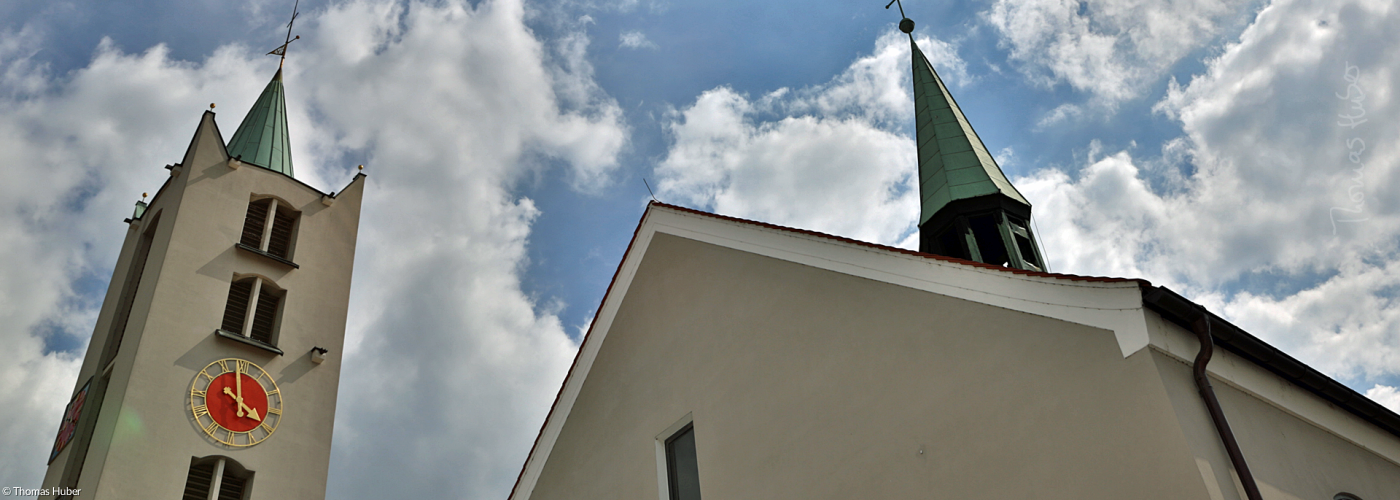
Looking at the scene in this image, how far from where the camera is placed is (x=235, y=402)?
54.6ft

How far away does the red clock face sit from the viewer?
16.2 metres

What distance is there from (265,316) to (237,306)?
654 millimetres

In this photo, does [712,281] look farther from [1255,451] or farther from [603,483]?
[1255,451]

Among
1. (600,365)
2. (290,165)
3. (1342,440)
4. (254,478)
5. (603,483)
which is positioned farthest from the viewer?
(290,165)

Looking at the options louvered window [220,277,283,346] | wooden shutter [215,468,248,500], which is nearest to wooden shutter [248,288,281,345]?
louvered window [220,277,283,346]

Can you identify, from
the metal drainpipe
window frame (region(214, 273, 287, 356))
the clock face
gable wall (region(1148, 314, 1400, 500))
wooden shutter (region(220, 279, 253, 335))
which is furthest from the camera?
wooden shutter (region(220, 279, 253, 335))

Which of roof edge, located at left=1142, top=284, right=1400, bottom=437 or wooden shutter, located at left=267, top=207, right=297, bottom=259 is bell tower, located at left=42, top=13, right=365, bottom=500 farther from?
roof edge, located at left=1142, top=284, right=1400, bottom=437

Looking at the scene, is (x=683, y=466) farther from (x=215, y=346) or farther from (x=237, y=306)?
A: (x=237, y=306)

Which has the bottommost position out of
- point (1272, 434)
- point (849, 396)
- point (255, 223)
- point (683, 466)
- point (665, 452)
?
point (1272, 434)

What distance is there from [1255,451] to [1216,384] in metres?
0.46

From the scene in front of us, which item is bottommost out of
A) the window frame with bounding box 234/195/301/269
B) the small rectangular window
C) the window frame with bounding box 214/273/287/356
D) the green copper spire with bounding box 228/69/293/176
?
the small rectangular window

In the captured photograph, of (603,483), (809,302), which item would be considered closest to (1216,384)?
(809,302)

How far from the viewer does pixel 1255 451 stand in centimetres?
521

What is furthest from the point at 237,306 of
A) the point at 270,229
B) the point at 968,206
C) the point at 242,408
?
the point at 968,206
